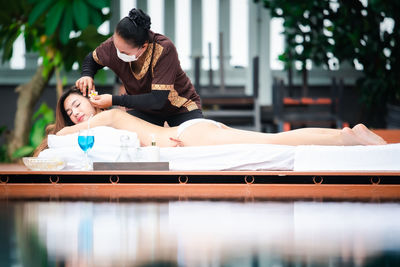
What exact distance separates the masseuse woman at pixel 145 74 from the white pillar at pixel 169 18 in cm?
455

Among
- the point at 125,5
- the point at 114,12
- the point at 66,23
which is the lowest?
the point at 66,23

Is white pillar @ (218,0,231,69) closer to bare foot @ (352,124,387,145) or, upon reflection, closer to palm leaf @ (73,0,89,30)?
palm leaf @ (73,0,89,30)

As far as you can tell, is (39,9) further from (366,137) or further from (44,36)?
(366,137)

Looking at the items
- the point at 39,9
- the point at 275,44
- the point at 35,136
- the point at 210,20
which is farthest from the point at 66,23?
the point at 275,44

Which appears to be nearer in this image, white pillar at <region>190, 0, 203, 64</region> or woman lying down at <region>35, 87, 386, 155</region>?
woman lying down at <region>35, 87, 386, 155</region>

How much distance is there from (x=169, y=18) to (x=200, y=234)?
6.42 m

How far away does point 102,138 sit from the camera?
9.90ft

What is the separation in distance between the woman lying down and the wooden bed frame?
294 millimetres

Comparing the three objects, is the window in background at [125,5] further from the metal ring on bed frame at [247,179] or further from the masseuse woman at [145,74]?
the metal ring on bed frame at [247,179]

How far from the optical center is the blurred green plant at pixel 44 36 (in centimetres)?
473

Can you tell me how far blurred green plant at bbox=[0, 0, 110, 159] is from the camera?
473 centimetres

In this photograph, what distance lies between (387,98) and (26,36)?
12.9ft

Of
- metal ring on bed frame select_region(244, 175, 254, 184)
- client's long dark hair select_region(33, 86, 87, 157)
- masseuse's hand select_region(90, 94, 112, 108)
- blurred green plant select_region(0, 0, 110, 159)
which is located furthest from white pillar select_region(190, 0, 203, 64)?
metal ring on bed frame select_region(244, 175, 254, 184)

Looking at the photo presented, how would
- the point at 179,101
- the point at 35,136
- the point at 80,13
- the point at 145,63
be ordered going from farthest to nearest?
the point at 35,136 → the point at 80,13 → the point at 179,101 → the point at 145,63
